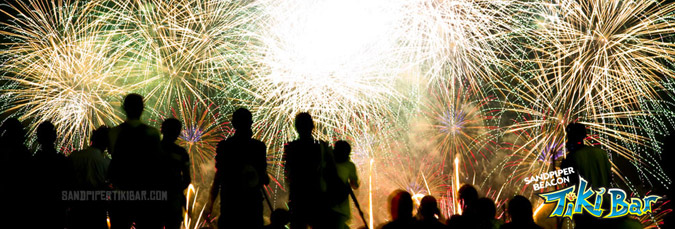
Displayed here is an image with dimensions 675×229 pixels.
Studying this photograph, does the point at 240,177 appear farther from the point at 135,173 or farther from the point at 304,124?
the point at 135,173

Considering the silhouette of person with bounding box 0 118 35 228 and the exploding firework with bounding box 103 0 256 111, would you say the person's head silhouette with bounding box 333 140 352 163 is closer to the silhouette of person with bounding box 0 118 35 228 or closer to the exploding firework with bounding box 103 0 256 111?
the silhouette of person with bounding box 0 118 35 228

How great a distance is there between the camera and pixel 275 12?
1265cm

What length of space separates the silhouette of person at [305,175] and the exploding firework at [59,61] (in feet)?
28.5

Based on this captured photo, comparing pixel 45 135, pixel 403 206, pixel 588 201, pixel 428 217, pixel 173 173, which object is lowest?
pixel 588 201

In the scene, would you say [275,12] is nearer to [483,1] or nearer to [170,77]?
[170,77]

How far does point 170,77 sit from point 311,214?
9.86 meters

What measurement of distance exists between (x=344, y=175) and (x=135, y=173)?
2171mm

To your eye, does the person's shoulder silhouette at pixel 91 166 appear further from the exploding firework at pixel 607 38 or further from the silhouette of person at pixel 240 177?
the exploding firework at pixel 607 38

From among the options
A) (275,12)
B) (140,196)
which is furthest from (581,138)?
(275,12)

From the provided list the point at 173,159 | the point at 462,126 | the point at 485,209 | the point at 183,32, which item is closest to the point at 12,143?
the point at 173,159

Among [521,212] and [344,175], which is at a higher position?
[344,175]

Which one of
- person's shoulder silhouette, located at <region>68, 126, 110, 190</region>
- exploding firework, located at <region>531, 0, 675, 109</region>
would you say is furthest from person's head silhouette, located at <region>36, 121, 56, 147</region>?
exploding firework, located at <region>531, 0, 675, 109</region>

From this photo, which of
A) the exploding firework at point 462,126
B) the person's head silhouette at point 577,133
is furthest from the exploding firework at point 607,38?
the person's head silhouette at point 577,133

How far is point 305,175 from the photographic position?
17.6ft
